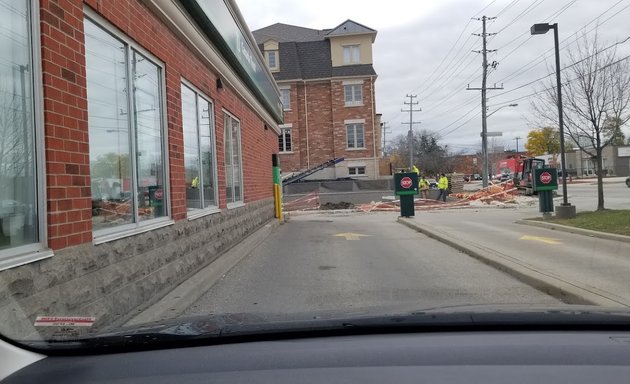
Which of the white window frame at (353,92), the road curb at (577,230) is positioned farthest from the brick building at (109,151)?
the white window frame at (353,92)

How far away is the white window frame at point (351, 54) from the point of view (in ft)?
147

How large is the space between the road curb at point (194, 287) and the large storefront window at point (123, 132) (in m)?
0.94

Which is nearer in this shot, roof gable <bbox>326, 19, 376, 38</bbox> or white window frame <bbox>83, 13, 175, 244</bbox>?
white window frame <bbox>83, 13, 175, 244</bbox>

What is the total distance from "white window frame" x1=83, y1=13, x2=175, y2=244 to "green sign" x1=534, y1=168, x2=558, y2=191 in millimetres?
13543

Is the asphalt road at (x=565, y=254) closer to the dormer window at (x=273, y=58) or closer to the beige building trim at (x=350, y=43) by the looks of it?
the beige building trim at (x=350, y=43)

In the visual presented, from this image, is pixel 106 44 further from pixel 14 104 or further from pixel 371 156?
pixel 371 156

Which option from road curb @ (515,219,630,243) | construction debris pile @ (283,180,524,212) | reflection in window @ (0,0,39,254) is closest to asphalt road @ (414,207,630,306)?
road curb @ (515,219,630,243)

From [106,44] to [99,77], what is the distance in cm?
40

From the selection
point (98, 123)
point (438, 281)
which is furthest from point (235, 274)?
point (98, 123)

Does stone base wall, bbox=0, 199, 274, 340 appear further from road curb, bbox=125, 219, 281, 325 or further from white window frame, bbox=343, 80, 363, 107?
white window frame, bbox=343, 80, 363, 107

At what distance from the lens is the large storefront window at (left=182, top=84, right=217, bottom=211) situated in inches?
336

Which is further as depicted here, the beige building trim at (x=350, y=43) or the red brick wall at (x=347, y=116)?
the beige building trim at (x=350, y=43)

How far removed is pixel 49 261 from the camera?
4.07m

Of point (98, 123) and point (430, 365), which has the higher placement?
point (98, 123)
